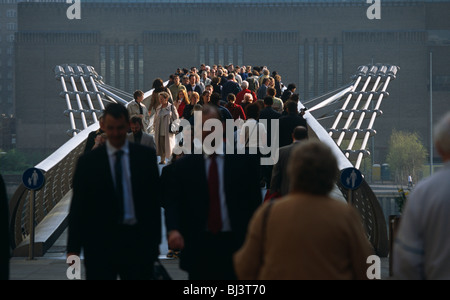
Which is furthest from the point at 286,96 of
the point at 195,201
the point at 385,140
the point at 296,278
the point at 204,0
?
the point at 204,0

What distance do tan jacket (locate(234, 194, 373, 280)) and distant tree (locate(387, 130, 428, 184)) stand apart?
71.7 m

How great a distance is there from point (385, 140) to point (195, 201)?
7595 centimetres

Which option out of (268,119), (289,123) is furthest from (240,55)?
(289,123)

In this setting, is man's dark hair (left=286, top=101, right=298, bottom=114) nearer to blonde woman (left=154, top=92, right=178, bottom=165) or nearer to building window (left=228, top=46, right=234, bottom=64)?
blonde woman (left=154, top=92, right=178, bottom=165)

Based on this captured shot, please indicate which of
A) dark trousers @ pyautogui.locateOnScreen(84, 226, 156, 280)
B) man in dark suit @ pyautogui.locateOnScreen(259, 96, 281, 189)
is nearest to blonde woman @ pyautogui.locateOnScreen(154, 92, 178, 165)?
man in dark suit @ pyautogui.locateOnScreen(259, 96, 281, 189)

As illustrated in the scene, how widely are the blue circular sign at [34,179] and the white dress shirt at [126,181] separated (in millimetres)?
5620

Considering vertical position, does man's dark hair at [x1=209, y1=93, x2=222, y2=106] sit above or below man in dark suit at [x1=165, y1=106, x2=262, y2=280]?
above

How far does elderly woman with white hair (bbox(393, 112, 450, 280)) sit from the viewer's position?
3.67m

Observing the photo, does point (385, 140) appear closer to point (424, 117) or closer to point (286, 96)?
point (424, 117)


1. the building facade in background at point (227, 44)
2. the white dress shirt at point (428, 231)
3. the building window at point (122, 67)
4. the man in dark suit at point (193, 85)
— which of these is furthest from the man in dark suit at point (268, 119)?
the building window at point (122, 67)

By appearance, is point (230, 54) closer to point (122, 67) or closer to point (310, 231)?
point (122, 67)

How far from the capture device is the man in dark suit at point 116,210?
509cm

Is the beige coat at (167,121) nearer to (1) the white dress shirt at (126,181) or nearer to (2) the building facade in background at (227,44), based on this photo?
(1) the white dress shirt at (126,181)

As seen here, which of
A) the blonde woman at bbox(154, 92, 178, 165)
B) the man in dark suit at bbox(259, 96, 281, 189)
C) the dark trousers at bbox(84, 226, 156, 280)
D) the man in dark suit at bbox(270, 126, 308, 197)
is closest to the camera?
the dark trousers at bbox(84, 226, 156, 280)
